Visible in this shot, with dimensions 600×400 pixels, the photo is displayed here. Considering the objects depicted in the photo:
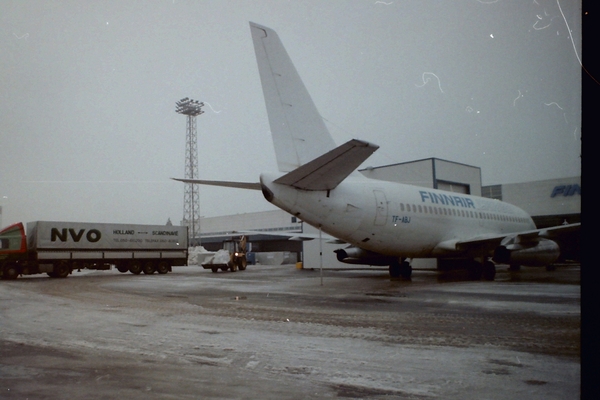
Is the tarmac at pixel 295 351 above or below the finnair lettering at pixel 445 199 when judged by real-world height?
below

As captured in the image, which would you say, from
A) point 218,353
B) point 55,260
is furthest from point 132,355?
point 55,260

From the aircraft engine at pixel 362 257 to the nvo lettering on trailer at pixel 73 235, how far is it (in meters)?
15.5

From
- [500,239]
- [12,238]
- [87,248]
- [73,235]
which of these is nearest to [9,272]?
[12,238]

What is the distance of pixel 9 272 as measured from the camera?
23.1 m

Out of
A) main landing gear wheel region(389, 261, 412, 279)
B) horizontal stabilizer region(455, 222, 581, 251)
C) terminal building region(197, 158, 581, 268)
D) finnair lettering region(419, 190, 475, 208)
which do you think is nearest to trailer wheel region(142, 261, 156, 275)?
terminal building region(197, 158, 581, 268)

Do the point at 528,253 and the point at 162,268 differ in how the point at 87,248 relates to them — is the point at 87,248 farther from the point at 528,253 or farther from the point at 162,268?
the point at 528,253

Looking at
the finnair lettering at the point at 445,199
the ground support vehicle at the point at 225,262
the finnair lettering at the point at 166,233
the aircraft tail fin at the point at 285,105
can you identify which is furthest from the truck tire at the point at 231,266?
the aircraft tail fin at the point at 285,105

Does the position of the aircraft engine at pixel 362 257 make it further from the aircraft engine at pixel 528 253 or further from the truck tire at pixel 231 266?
the truck tire at pixel 231 266

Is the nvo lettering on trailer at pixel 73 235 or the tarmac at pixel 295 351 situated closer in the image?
the tarmac at pixel 295 351

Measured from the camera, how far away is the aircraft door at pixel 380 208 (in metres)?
14.7

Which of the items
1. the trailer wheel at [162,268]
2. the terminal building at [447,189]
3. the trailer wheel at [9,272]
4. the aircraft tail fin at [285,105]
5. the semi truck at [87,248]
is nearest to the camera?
the terminal building at [447,189]

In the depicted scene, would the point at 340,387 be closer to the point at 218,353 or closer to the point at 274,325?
the point at 218,353

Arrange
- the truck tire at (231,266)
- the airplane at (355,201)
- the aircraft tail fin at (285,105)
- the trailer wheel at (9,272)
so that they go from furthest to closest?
the truck tire at (231,266) → the trailer wheel at (9,272) → the aircraft tail fin at (285,105) → the airplane at (355,201)

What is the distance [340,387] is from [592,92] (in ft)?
8.73
